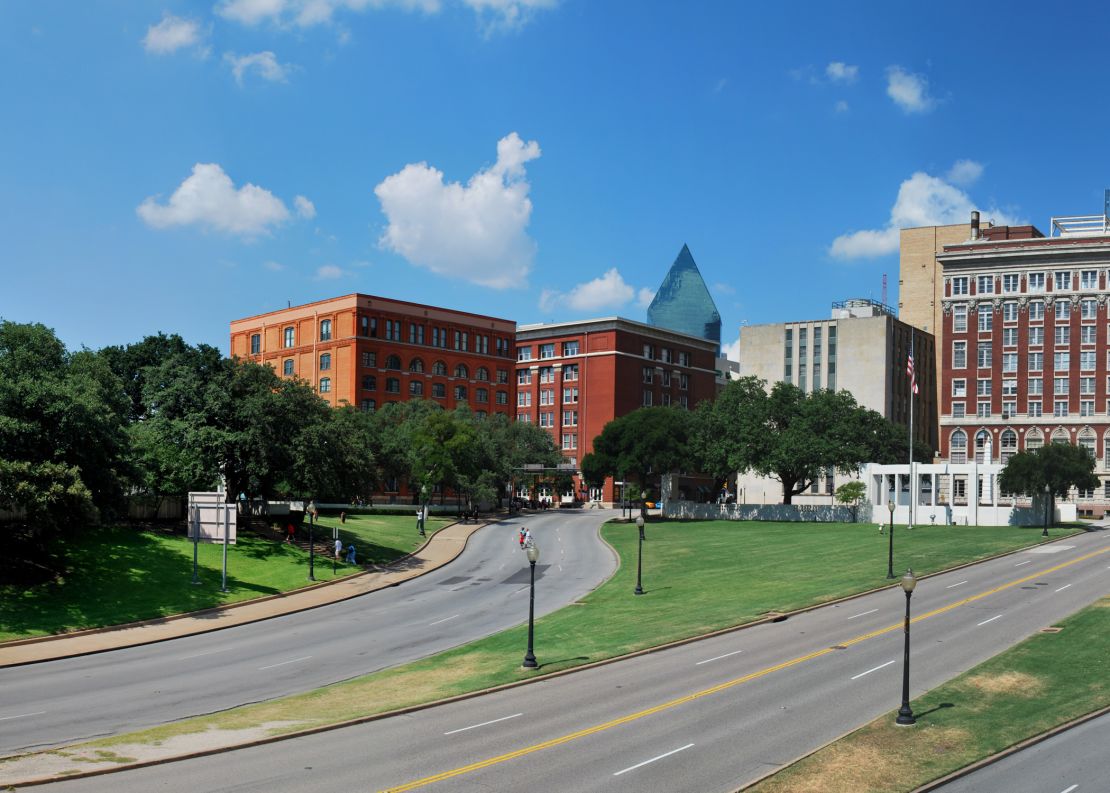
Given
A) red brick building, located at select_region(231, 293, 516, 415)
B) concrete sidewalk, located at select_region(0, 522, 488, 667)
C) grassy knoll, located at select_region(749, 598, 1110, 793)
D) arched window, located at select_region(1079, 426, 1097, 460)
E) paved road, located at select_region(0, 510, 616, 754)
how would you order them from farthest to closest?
red brick building, located at select_region(231, 293, 516, 415)
arched window, located at select_region(1079, 426, 1097, 460)
concrete sidewalk, located at select_region(0, 522, 488, 667)
paved road, located at select_region(0, 510, 616, 754)
grassy knoll, located at select_region(749, 598, 1110, 793)

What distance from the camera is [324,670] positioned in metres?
34.8

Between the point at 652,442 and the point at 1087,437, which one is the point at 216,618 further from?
the point at 1087,437

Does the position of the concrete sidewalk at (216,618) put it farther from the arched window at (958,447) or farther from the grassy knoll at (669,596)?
the arched window at (958,447)

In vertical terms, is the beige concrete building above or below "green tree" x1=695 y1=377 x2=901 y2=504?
above

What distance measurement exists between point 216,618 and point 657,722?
2669 centimetres

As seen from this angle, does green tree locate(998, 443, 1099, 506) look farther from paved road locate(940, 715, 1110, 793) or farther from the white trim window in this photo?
paved road locate(940, 715, 1110, 793)

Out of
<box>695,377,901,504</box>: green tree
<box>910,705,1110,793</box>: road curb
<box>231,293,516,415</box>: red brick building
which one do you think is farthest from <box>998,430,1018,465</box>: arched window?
<box>910,705,1110,793</box>: road curb

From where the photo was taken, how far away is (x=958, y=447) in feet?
402

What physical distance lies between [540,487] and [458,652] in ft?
317

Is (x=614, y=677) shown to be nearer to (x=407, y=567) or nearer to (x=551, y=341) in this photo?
(x=407, y=567)

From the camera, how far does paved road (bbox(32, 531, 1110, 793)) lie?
2083 cm

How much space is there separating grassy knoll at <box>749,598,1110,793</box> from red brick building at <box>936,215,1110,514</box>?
88368mm

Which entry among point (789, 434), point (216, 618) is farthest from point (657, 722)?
point (789, 434)

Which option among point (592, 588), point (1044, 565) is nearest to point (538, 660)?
point (592, 588)
